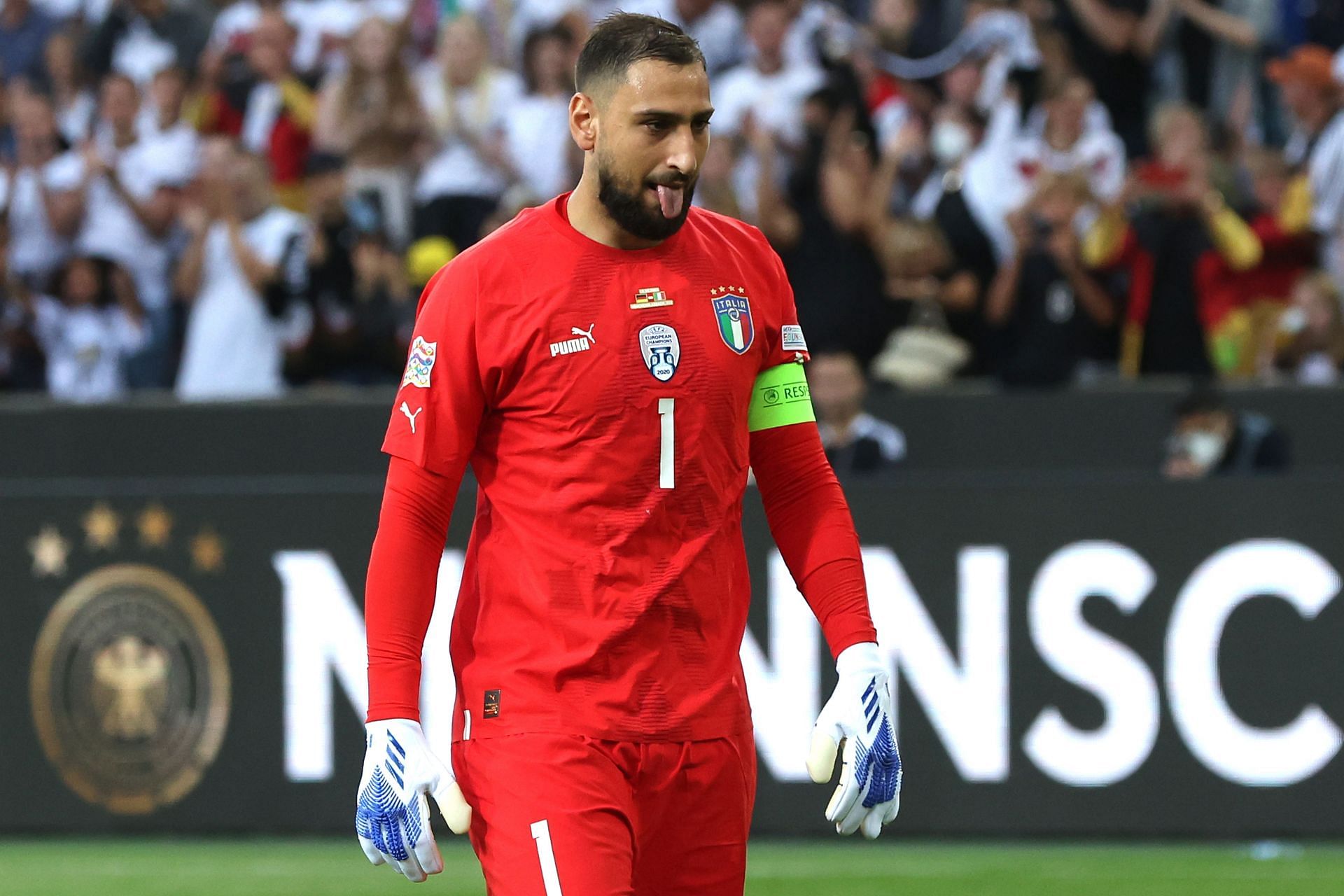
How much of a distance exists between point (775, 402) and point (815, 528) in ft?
0.76

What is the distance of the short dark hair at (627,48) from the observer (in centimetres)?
330

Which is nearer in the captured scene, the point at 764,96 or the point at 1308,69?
the point at 1308,69

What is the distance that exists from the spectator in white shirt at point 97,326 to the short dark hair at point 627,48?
749cm

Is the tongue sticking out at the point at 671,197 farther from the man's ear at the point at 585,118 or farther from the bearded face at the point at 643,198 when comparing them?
the man's ear at the point at 585,118

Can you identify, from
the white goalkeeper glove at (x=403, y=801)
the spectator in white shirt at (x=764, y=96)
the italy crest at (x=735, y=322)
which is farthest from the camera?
the spectator in white shirt at (x=764, y=96)

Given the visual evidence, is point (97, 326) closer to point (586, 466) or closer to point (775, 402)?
point (775, 402)

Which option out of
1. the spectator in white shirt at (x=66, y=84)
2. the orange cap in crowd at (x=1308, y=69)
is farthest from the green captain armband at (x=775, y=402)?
the spectator in white shirt at (x=66, y=84)

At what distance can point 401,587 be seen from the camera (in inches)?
132

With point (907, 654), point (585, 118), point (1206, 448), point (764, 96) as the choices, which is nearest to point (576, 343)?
point (585, 118)

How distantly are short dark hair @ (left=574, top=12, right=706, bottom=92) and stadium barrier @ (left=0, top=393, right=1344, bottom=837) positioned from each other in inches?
178

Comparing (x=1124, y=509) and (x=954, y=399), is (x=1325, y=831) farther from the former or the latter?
(x=954, y=399)

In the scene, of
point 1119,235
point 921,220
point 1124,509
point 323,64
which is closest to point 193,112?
point 323,64

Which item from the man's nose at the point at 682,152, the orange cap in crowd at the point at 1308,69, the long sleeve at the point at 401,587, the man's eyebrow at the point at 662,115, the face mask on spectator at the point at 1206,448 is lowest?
the face mask on spectator at the point at 1206,448

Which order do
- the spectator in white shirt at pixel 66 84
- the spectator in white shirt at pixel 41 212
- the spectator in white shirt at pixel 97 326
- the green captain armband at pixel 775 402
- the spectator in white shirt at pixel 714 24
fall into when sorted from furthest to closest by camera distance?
the spectator in white shirt at pixel 66 84 → the spectator in white shirt at pixel 41 212 → the spectator in white shirt at pixel 714 24 → the spectator in white shirt at pixel 97 326 → the green captain armband at pixel 775 402
